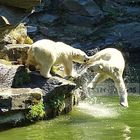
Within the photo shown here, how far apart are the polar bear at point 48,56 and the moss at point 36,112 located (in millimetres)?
1019

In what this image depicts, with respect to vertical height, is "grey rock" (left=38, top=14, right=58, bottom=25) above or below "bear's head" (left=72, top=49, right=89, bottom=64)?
above

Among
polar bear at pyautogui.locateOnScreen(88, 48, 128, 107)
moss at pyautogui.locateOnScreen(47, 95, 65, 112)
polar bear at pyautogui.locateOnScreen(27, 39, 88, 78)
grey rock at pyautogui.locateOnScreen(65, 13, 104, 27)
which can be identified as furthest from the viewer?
grey rock at pyautogui.locateOnScreen(65, 13, 104, 27)

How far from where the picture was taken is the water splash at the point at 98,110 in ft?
43.7

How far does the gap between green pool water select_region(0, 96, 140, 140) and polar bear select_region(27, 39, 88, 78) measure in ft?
4.25

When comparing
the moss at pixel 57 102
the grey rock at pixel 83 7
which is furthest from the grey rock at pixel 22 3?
the grey rock at pixel 83 7

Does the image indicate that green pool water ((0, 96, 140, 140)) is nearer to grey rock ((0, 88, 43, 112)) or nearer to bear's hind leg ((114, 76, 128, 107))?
bear's hind leg ((114, 76, 128, 107))

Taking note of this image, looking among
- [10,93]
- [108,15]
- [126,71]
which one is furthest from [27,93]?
[108,15]

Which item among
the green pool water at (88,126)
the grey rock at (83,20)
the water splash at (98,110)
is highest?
the grey rock at (83,20)

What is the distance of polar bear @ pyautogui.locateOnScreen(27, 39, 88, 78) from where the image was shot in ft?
41.8

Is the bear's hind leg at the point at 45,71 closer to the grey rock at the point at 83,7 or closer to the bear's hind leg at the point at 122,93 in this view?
the bear's hind leg at the point at 122,93

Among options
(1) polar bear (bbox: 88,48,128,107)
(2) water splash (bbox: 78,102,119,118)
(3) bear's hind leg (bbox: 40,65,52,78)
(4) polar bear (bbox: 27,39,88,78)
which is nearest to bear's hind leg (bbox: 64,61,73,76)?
(4) polar bear (bbox: 27,39,88,78)

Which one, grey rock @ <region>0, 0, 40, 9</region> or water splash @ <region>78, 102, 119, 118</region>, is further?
water splash @ <region>78, 102, 119, 118</region>

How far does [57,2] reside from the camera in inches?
1391

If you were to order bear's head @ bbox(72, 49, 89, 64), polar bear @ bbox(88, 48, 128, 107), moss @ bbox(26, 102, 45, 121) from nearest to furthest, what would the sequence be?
1. moss @ bbox(26, 102, 45, 121)
2. polar bear @ bbox(88, 48, 128, 107)
3. bear's head @ bbox(72, 49, 89, 64)
